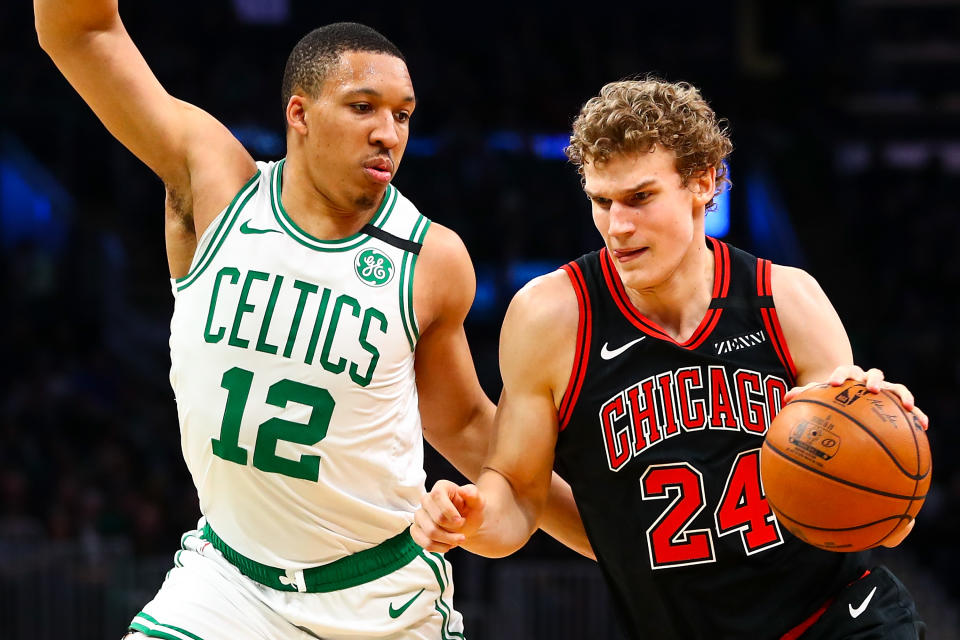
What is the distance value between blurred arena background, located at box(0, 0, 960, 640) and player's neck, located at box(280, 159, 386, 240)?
5866 mm

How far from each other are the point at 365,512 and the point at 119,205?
11.7 meters

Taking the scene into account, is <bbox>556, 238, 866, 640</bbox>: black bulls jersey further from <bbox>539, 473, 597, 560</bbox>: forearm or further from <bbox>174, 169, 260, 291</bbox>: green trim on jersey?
<bbox>174, 169, 260, 291</bbox>: green trim on jersey

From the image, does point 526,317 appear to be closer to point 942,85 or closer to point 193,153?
point 193,153

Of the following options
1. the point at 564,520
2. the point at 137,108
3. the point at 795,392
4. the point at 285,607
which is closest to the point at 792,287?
the point at 795,392

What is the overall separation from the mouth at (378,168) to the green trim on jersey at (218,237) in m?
0.40

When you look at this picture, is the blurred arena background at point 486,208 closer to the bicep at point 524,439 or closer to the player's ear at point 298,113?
the bicep at point 524,439

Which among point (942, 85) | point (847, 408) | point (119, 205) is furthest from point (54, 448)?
point (942, 85)

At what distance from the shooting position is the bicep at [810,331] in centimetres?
360

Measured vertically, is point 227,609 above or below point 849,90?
below

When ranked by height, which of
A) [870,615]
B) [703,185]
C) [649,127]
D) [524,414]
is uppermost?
[649,127]

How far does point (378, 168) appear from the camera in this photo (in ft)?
12.5

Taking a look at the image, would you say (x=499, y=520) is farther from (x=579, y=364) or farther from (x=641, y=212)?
(x=641, y=212)

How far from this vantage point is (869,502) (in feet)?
10.5

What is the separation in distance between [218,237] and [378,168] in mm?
532
